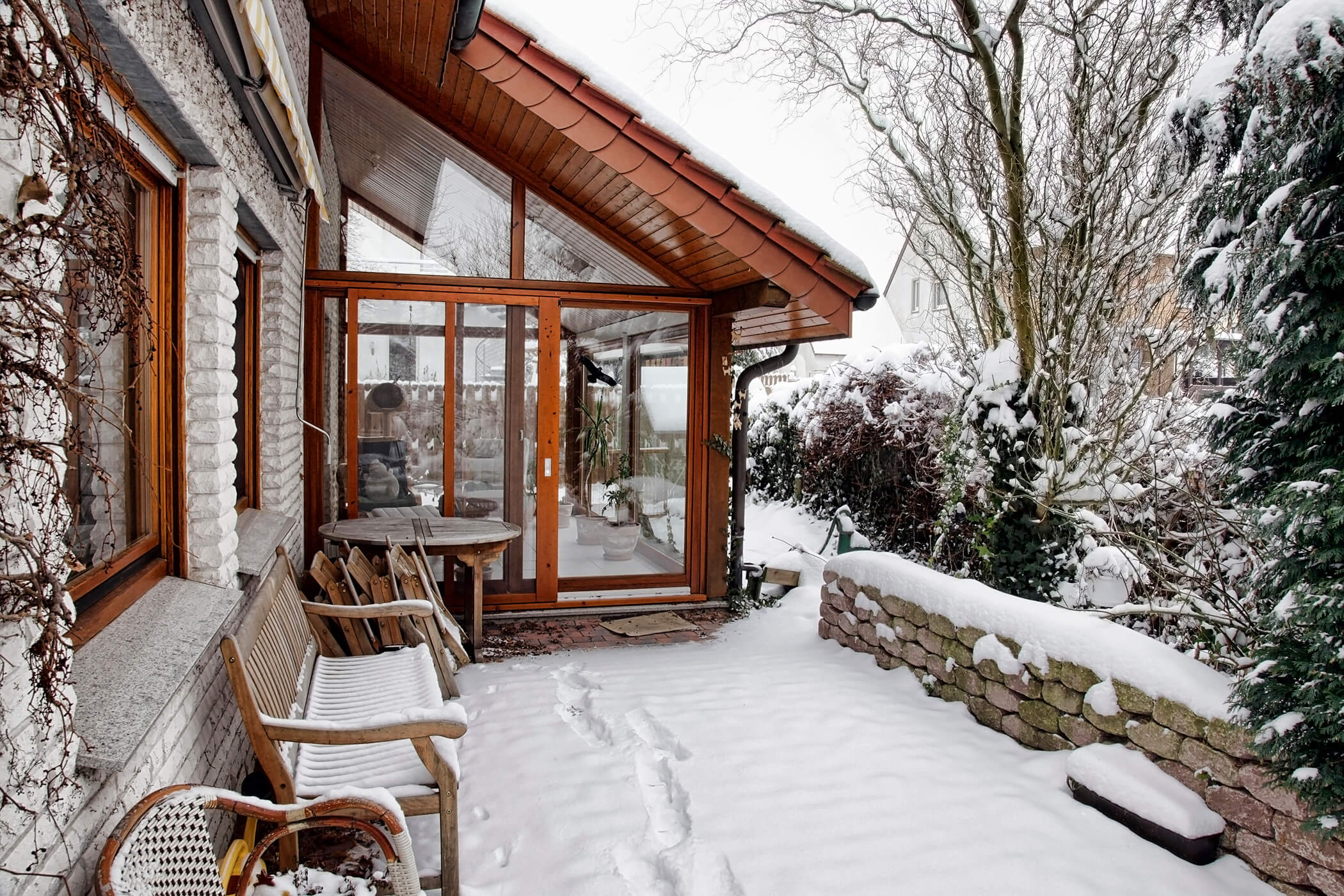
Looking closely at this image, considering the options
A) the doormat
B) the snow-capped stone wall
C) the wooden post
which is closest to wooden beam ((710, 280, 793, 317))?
the wooden post

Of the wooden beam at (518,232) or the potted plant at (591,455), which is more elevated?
the wooden beam at (518,232)

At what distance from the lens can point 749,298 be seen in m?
5.96

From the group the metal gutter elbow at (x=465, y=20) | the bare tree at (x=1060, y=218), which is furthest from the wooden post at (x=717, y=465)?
the metal gutter elbow at (x=465, y=20)

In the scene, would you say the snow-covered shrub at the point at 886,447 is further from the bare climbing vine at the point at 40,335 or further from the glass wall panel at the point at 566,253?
the bare climbing vine at the point at 40,335

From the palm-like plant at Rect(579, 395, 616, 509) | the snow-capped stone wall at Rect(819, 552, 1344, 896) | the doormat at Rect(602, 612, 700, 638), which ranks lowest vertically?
the doormat at Rect(602, 612, 700, 638)

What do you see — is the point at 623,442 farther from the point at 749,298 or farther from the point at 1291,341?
the point at 1291,341

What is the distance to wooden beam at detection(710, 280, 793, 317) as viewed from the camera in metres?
5.57

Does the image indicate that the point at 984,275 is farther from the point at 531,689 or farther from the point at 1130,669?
the point at 531,689

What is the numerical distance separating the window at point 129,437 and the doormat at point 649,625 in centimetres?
367

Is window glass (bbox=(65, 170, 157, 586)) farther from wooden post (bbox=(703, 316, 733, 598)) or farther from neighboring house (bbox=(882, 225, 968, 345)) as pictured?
neighboring house (bbox=(882, 225, 968, 345))

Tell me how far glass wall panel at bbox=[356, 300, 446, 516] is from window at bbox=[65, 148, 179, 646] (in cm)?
328

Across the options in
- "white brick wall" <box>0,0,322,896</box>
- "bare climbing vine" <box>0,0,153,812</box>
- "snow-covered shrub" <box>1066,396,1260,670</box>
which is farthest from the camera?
"snow-covered shrub" <box>1066,396,1260,670</box>

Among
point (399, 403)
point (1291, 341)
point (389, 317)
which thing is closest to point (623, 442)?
point (399, 403)

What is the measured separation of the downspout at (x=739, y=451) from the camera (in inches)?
269
